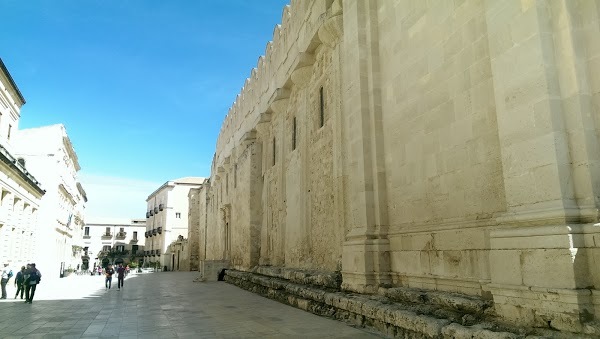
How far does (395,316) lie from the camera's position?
5551 mm

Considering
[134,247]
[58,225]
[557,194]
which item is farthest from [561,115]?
[134,247]

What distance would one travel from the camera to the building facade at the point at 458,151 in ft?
12.5

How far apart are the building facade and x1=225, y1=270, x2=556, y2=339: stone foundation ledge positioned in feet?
0.91

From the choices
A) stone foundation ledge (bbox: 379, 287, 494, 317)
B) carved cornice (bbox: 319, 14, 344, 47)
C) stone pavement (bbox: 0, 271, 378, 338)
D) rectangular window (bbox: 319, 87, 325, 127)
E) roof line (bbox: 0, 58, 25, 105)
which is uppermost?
roof line (bbox: 0, 58, 25, 105)

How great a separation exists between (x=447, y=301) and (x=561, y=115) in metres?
2.46

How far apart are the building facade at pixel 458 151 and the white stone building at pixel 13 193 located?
14.3 meters

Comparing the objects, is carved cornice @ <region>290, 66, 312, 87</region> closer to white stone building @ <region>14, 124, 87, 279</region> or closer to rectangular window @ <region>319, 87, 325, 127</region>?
rectangular window @ <region>319, 87, 325, 127</region>

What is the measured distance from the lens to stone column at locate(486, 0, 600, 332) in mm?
3627

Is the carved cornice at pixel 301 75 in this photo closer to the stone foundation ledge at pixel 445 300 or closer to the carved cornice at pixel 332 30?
the carved cornice at pixel 332 30

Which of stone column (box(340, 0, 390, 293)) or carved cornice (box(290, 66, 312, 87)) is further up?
carved cornice (box(290, 66, 312, 87))

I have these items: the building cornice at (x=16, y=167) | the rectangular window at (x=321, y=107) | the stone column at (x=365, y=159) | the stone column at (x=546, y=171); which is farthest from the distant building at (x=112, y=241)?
the stone column at (x=546, y=171)

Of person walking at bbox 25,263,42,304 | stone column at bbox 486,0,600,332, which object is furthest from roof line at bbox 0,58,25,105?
stone column at bbox 486,0,600,332

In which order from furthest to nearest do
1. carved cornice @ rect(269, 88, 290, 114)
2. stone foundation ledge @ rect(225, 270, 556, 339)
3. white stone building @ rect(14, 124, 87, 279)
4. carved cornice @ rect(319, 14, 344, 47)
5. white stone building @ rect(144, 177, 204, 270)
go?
1. white stone building @ rect(144, 177, 204, 270)
2. white stone building @ rect(14, 124, 87, 279)
3. carved cornice @ rect(269, 88, 290, 114)
4. carved cornice @ rect(319, 14, 344, 47)
5. stone foundation ledge @ rect(225, 270, 556, 339)

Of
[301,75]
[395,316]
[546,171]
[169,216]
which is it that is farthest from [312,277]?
[169,216]
